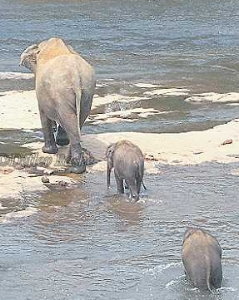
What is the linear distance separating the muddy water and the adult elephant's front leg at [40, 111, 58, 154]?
51.6 inches

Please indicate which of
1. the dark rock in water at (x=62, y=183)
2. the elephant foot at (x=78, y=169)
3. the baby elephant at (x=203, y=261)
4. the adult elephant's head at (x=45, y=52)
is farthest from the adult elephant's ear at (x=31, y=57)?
the baby elephant at (x=203, y=261)

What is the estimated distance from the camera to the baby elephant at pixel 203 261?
30.8 feet

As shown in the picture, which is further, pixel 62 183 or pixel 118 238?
pixel 62 183

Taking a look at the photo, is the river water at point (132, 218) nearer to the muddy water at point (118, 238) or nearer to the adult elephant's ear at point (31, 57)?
the muddy water at point (118, 238)

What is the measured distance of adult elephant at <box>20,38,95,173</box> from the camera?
14484 millimetres

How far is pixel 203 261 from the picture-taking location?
9383 mm

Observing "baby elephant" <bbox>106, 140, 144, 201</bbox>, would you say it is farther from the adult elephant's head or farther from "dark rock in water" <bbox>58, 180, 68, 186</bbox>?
the adult elephant's head

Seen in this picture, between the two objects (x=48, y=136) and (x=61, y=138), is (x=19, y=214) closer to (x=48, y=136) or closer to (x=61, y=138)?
(x=48, y=136)

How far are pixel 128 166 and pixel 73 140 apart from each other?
1936 millimetres

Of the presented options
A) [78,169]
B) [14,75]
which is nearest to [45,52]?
[78,169]

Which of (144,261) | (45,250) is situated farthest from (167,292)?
(45,250)

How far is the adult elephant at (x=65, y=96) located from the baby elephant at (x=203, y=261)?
465 centimetres

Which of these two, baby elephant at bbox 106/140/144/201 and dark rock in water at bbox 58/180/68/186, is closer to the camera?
baby elephant at bbox 106/140/144/201

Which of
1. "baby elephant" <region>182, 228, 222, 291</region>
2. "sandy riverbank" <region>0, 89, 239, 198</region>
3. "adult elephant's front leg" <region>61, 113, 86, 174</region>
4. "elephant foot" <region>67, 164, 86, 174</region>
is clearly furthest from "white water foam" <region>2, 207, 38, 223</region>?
"baby elephant" <region>182, 228, 222, 291</region>
